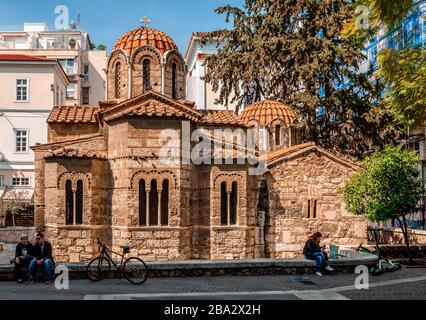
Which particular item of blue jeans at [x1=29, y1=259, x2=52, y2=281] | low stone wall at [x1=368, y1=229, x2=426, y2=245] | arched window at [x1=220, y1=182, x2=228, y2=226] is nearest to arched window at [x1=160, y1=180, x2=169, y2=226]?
arched window at [x1=220, y1=182, x2=228, y2=226]

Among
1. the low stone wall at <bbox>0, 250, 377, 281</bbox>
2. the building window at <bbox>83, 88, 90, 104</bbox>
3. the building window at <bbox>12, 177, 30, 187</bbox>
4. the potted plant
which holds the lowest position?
the low stone wall at <bbox>0, 250, 377, 281</bbox>

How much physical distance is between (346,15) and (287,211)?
443 inches

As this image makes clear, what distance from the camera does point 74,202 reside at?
19.8 m

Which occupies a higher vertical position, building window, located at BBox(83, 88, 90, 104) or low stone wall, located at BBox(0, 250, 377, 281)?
building window, located at BBox(83, 88, 90, 104)

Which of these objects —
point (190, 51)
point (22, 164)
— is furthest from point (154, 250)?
point (190, 51)

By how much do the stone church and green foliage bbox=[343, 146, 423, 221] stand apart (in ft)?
11.6

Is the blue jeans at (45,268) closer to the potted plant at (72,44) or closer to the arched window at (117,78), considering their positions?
the arched window at (117,78)

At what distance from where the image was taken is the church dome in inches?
914

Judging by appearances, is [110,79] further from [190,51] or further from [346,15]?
[190,51]

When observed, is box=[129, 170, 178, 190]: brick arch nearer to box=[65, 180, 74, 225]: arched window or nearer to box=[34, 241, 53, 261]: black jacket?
box=[65, 180, 74, 225]: arched window

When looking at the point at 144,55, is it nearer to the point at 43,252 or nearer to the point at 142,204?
the point at 142,204

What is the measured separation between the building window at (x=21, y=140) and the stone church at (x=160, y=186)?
17904mm

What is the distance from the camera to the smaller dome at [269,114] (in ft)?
90.7
